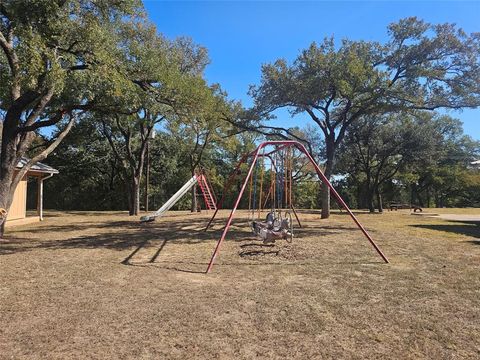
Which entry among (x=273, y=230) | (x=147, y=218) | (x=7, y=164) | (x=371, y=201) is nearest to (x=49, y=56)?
(x=7, y=164)

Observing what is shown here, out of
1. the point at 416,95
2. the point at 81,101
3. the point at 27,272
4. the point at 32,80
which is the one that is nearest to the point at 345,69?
the point at 416,95

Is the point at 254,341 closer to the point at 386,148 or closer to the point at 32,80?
the point at 32,80

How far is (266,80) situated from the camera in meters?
15.4

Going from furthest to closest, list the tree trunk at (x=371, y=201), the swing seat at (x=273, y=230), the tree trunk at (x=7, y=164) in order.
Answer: the tree trunk at (x=371, y=201) → the tree trunk at (x=7, y=164) → the swing seat at (x=273, y=230)

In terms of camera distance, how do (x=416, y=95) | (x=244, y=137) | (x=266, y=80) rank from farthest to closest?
(x=244, y=137) → (x=266, y=80) → (x=416, y=95)

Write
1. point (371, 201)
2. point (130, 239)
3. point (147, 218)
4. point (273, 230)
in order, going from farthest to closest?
point (371, 201) → point (147, 218) → point (130, 239) → point (273, 230)

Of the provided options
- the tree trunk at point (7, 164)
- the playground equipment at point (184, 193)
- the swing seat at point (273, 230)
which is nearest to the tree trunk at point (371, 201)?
the playground equipment at point (184, 193)

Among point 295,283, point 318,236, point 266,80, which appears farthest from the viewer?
point 266,80

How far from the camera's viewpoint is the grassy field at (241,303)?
133 inches

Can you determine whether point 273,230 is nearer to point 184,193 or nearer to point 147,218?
point 147,218

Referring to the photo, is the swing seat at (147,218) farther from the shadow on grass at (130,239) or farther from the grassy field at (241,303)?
the grassy field at (241,303)

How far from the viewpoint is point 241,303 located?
15.2 feet

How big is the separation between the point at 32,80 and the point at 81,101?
18.8 ft

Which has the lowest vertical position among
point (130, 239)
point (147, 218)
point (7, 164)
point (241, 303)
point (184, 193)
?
point (241, 303)
